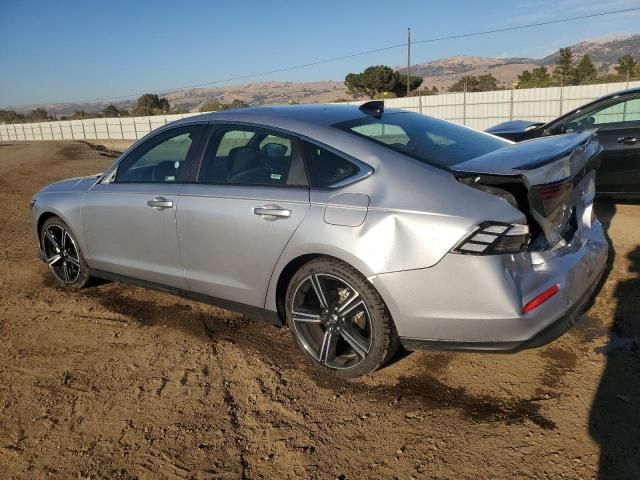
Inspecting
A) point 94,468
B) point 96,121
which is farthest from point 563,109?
point 96,121

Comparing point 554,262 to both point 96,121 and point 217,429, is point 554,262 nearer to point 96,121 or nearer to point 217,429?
point 217,429

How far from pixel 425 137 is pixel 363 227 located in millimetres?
963

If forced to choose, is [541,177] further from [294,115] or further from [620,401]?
[294,115]

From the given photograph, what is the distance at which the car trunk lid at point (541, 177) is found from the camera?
2615 mm

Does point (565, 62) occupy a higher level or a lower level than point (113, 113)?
higher

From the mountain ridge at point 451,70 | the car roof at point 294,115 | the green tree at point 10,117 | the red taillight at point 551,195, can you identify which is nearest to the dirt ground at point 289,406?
the red taillight at point 551,195

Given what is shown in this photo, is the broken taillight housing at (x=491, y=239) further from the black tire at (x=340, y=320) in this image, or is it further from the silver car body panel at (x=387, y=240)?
the black tire at (x=340, y=320)

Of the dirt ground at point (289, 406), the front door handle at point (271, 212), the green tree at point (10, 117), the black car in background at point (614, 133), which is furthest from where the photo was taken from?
the green tree at point (10, 117)

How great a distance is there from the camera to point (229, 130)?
3713 millimetres

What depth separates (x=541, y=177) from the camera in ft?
8.57

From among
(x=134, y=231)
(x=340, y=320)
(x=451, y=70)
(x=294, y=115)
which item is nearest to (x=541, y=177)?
(x=340, y=320)

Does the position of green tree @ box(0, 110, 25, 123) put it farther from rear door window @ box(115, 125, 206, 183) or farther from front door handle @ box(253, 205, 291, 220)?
front door handle @ box(253, 205, 291, 220)

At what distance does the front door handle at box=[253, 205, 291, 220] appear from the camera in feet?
10.4

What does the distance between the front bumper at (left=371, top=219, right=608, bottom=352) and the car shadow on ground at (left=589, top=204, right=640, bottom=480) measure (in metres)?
0.45
